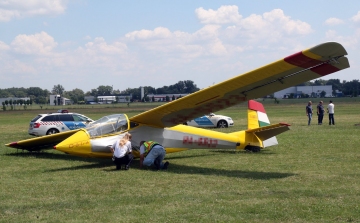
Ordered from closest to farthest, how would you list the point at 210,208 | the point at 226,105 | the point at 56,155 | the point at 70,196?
the point at 210,208, the point at 70,196, the point at 226,105, the point at 56,155

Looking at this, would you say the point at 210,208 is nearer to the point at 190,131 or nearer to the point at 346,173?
the point at 346,173

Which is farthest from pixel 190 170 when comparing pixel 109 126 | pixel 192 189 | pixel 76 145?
pixel 76 145

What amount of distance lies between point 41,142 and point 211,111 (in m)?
6.55

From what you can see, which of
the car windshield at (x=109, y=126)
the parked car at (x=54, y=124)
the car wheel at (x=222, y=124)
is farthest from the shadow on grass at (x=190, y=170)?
the car wheel at (x=222, y=124)

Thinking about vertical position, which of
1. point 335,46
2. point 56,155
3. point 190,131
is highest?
point 335,46

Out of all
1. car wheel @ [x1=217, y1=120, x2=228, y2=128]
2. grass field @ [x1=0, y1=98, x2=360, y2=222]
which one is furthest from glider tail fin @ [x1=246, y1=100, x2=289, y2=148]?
car wheel @ [x1=217, y1=120, x2=228, y2=128]

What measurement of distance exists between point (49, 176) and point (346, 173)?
24.3ft

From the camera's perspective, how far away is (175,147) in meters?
13.9

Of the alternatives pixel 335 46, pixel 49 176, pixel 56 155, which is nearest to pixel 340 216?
pixel 335 46

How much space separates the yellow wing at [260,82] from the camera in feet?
28.5

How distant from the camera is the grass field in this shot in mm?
7316

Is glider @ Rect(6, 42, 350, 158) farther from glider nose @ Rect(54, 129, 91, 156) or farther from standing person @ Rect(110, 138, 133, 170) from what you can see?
standing person @ Rect(110, 138, 133, 170)

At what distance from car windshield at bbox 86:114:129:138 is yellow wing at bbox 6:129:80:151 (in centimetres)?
195

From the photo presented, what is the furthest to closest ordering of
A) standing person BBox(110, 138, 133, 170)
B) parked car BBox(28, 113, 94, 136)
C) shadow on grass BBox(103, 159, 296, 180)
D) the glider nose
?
parked car BBox(28, 113, 94, 136), the glider nose, standing person BBox(110, 138, 133, 170), shadow on grass BBox(103, 159, 296, 180)
